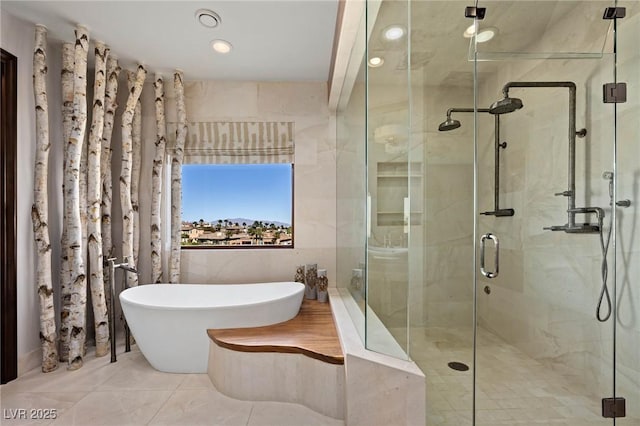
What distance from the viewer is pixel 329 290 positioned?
3236 mm

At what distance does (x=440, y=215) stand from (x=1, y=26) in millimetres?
3102

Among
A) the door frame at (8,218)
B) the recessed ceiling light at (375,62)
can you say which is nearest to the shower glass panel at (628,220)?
the recessed ceiling light at (375,62)

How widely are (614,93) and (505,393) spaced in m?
1.51

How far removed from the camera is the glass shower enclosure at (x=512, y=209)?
1.59 metres

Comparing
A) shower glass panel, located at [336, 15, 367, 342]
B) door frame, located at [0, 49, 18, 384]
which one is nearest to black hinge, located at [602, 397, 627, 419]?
shower glass panel, located at [336, 15, 367, 342]

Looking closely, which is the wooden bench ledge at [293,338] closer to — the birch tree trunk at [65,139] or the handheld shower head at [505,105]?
the birch tree trunk at [65,139]

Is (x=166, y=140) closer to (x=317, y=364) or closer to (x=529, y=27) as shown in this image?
(x=317, y=364)

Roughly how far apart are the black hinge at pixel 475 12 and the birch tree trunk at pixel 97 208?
8.68 feet

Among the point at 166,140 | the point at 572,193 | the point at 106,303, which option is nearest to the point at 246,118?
the point at 166,140

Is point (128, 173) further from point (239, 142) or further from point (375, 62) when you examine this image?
point (375, 62)

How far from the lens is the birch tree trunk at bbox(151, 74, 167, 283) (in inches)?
124

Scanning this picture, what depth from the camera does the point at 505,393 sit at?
164 cm

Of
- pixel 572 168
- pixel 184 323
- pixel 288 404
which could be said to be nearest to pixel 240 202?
pixel 184 323

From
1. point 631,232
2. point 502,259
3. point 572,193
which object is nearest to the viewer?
point 631,232
